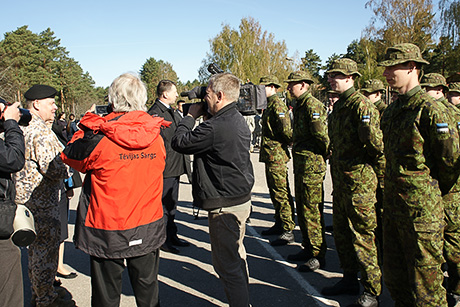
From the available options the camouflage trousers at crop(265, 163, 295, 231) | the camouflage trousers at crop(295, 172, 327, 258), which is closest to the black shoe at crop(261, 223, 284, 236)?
the camouflage trousers at crop(265, 163, 295, 231)

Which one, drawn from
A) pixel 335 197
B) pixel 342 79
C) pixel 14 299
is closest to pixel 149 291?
pixel 14 299

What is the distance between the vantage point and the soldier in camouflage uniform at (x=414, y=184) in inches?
106

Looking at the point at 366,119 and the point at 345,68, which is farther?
the point at 345,68

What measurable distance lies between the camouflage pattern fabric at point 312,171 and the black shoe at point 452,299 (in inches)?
53.3

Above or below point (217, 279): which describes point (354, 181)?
above

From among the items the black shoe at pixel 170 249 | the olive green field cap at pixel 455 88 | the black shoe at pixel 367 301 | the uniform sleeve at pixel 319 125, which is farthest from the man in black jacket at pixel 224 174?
the olive green field cap at pixel 455 88

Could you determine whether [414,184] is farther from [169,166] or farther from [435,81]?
[169,166]

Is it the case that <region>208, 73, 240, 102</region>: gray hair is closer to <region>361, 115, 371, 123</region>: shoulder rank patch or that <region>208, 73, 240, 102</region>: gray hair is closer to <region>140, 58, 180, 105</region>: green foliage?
<region>361, 115, 371, 123</region>: shoulder rank patch

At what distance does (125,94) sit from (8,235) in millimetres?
1194

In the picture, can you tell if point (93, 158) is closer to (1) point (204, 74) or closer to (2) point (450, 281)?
(2) point (450, 281)

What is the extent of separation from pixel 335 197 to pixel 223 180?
1.45m

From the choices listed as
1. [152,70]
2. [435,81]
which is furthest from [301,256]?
[152,70]

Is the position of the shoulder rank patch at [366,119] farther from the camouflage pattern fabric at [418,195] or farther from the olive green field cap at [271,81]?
the olive green field cap at [271,81]

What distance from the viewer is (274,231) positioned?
579 cm
